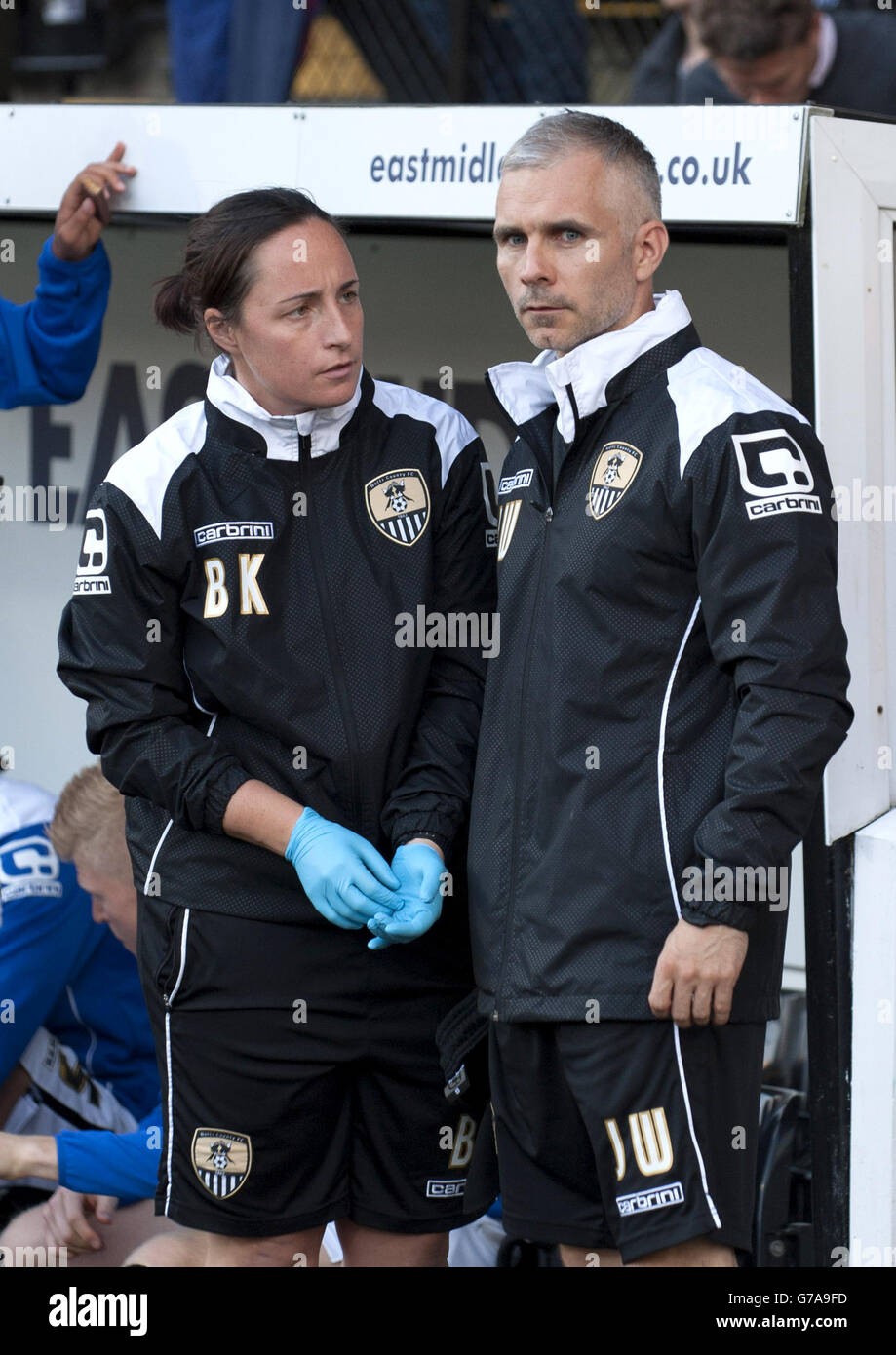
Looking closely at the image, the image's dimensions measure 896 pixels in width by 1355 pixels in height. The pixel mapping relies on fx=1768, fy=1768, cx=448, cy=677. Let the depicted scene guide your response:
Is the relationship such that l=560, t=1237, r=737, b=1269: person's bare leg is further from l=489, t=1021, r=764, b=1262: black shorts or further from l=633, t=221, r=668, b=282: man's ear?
l=633, t=221, r=668, b=282: man's ear

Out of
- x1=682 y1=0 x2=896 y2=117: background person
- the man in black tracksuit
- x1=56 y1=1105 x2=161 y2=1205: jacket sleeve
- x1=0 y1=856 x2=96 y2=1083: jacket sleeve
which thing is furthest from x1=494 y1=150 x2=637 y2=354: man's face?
x1=0 y1=856 x2=96 y2=1083: jacket sleeve

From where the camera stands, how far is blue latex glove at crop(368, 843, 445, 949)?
220 centimetres

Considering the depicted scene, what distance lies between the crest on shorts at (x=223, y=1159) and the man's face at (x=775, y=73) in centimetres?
219

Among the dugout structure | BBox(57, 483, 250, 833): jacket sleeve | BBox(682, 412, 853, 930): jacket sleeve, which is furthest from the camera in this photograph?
the dugout structure

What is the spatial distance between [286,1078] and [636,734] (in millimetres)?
683

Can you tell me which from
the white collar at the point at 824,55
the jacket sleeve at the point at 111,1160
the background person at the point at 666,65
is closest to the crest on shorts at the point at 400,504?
the jacket sleeve at the point at 111,1160

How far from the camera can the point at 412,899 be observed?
2.23 metres

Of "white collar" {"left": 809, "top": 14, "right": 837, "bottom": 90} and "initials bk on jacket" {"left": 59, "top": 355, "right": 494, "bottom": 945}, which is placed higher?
"white collar" {"left": 809, "top": 14, "right": 837, "bottom": 90}

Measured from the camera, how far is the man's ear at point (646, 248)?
218cm

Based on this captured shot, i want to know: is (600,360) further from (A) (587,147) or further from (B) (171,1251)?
(B) (171,1251)

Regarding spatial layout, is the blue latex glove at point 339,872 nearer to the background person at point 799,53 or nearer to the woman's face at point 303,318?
the woman's face at point 303,318

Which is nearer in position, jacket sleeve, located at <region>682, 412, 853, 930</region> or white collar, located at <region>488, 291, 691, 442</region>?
jacket sleeve, located at <region>682, 412, 853, 930</region>

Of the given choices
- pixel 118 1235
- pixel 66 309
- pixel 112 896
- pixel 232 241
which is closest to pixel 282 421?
pixel 232 241

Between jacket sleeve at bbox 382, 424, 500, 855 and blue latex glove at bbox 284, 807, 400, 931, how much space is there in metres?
0.08
